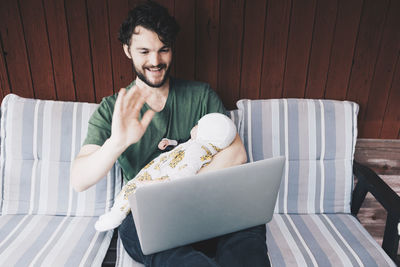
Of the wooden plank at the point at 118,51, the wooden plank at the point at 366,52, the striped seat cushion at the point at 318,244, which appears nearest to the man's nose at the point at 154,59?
the wooden plank at the point at 118,51

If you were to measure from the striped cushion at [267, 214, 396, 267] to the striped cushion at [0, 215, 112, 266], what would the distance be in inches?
31.3

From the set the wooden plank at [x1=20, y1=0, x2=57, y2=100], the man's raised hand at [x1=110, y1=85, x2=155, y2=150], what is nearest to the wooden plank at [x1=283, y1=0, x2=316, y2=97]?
the man's raised hand at [x1=110, y1=85, x2=155, y2=150]

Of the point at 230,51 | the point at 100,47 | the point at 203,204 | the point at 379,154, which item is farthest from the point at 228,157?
the point at 379,154

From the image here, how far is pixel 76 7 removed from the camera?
149 cm

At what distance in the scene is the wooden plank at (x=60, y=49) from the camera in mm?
1485

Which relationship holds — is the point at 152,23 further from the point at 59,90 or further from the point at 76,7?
the point at 59,90

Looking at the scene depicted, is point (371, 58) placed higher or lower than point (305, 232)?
higher

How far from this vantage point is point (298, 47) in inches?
64.2

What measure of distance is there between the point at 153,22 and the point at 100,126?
0.52m

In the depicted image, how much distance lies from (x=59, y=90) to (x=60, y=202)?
663 millimetres

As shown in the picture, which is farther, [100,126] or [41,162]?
[41,162]

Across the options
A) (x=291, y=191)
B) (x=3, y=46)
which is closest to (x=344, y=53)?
(x=291, y=191)

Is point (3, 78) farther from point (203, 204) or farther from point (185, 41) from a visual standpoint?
point (203, 204)

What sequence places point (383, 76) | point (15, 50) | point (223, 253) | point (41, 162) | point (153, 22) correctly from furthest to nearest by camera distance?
point (383, 76) < point (15, 50) < point (41, 162) < point (153, 22) < point (223, 253)
